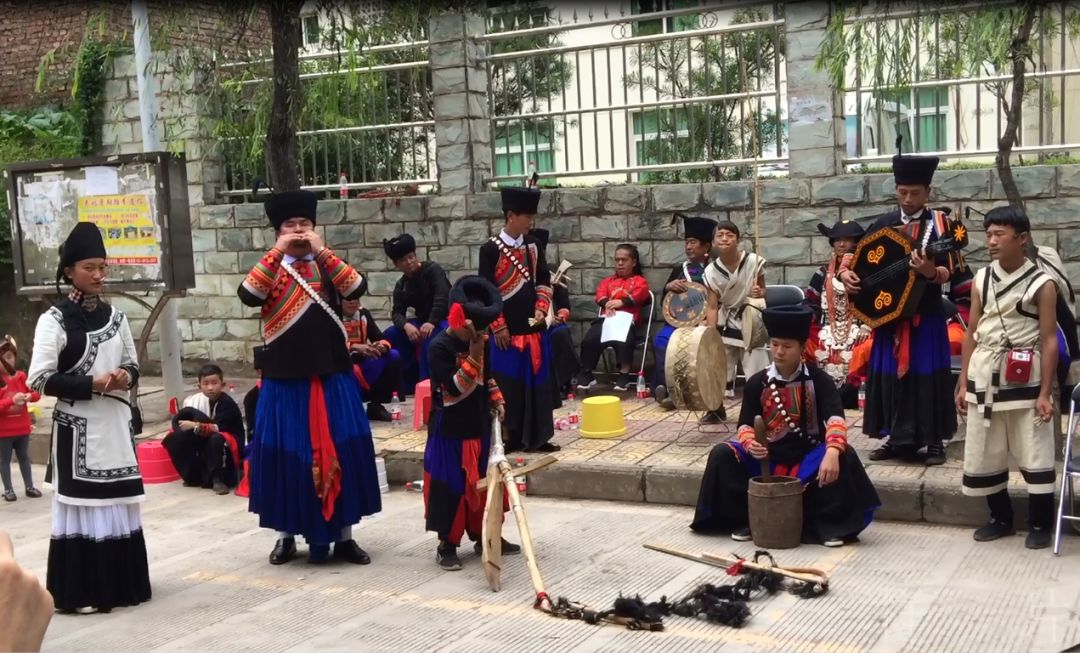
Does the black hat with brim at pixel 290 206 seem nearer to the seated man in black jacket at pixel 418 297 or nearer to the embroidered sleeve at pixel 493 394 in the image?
the embroidered sleeve at pixel 493 394

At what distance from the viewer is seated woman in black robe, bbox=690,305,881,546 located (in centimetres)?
682

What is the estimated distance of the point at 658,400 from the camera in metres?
10.7

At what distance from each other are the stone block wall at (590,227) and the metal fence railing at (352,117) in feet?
1.49

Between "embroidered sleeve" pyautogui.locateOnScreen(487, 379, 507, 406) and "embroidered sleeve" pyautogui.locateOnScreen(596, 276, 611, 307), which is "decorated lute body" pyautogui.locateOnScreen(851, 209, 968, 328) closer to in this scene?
"embroidered sleeve" pyautogui.locateOnScreen(487, 379, 507, 406)

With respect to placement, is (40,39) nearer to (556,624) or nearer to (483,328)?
(483,328)

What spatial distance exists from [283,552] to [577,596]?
2.02 meters

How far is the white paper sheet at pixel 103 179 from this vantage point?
37.0ft

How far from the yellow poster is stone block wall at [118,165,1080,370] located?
7.58 feet

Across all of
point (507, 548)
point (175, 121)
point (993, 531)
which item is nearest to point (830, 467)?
point (993, 531)

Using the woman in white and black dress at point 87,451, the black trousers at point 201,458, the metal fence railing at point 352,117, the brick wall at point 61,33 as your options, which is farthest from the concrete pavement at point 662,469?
the brick wall at point 61,33

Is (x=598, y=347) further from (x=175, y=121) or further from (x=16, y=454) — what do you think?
(x=175, y=121)

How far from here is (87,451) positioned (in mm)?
6312

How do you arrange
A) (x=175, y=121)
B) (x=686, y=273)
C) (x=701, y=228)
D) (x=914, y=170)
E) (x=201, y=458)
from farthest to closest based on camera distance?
1. (x=175, y=121)
2. (x=686, y=273)
3. (x=701, y=228)
4. (x=201, y=458)
5. (x=914, y=170)

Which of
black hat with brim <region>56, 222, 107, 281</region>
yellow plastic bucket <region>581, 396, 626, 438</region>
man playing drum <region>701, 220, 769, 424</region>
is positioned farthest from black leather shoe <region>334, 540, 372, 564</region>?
man playing drum <region>701, 220, 769, 424</region>
